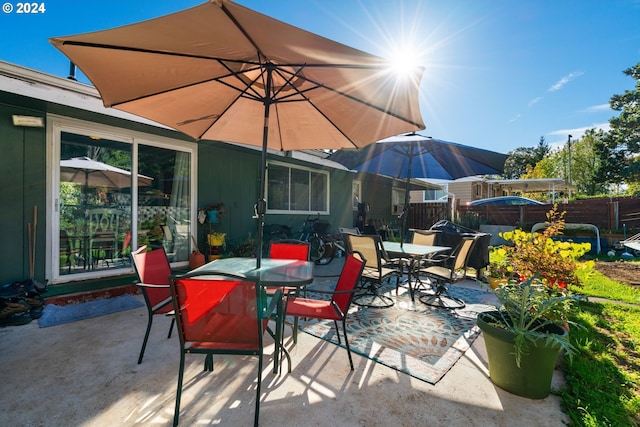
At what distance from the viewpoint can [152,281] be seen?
272cm

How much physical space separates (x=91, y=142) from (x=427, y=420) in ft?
16.7

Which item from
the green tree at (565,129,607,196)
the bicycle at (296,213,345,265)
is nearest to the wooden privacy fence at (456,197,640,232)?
the bicycle at (296,213,345,265)

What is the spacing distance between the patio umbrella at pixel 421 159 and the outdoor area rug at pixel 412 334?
1.36m

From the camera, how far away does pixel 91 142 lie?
4102mm

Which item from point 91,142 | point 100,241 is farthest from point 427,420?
point 91,142

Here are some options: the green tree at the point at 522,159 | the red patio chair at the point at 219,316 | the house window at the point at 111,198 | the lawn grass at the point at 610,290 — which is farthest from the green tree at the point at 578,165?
the red patio chair at the point at 219,316

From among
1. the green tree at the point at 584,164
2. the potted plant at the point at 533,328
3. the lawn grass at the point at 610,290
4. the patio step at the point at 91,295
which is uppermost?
the green tree at the point at 584,164

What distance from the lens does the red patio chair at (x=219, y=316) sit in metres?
1.64

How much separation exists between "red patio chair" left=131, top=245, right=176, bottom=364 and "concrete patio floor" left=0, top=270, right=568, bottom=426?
361mm

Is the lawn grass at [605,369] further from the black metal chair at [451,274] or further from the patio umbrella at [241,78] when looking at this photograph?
the patio umbrella at [241,78]

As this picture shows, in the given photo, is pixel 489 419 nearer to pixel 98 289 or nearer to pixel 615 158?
pixel 98 289

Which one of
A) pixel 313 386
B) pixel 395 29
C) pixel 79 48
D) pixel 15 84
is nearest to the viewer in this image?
pixel 79 48

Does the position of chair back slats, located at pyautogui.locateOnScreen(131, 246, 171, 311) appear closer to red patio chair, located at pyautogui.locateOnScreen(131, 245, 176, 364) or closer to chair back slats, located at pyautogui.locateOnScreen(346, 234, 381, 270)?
red patio chair, located at pyautogui.locateOnScreen(131, 245, 176, 364)

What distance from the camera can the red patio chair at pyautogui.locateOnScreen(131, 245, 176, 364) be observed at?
239 centimetres
